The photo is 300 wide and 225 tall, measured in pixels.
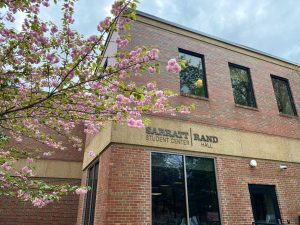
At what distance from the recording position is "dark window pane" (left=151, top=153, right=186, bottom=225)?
6219mm

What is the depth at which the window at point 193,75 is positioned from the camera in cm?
849

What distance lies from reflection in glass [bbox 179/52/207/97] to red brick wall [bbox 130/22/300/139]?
24 cm

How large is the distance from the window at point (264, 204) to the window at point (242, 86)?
3195mm

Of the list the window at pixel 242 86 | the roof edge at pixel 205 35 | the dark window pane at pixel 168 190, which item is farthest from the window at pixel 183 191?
the roof edge at pixel 205 35

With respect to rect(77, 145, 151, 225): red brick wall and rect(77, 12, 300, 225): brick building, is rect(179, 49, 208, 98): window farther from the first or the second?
rect(77, 145, 151, 225): red brick wall

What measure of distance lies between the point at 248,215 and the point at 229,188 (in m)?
0.94

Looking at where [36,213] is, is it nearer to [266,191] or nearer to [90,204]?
[90,204]

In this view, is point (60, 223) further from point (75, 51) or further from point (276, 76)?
point (276, 76)

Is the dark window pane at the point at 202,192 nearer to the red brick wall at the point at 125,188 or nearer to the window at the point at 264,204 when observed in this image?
the red brick wall at the point at 125,188

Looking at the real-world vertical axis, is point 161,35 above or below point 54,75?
above

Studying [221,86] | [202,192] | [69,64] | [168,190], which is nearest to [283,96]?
[221,86]

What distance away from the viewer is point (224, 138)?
793cm

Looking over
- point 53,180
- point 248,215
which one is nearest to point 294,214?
point 248,215

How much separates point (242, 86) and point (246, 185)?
4.09 metres
